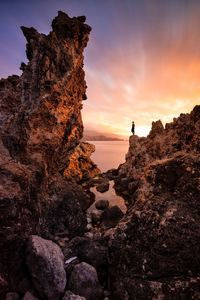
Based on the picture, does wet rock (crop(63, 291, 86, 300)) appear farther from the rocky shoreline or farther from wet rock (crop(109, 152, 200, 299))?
wet rock (crop(109, 152, 200, 299))

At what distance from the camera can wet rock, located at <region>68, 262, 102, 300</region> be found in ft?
24.6

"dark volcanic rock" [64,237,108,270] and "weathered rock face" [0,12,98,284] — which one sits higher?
"weathered rock face" [0,12,98,284]

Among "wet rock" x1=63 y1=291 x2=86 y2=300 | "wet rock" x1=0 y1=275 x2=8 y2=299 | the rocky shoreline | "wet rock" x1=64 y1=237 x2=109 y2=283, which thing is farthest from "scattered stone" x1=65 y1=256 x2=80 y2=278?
"wet rock" x1=0 y1=275 x2=8 y2=299

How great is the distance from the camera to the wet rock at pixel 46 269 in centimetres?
712

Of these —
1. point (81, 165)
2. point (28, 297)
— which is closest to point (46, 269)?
point (28, 297)

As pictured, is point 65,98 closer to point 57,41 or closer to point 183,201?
point 57,41

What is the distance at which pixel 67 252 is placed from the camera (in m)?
9.30

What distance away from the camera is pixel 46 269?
7.32m

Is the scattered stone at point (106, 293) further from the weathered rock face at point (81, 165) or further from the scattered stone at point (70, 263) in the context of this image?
the weathered rock face at point (81, 165)

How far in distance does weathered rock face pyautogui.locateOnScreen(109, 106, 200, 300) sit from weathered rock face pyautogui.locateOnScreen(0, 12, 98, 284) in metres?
3.66

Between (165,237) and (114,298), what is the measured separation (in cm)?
265

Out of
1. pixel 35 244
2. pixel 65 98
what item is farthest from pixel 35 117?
pixel 35 244

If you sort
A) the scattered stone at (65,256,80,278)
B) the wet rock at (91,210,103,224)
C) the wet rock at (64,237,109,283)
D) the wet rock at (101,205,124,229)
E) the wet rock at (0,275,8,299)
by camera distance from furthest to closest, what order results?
the wet rock at (91,210,103,224), the wet rock at (101,205,124,229), the wet rock at (64,237,109,283), the scattered stone at (65,256,80,278), the wet rock at (0,275,8,299)

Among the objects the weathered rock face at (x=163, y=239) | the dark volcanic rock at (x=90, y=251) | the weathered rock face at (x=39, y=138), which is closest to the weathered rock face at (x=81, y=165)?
the weathered rock face at (x=39, y=138)
